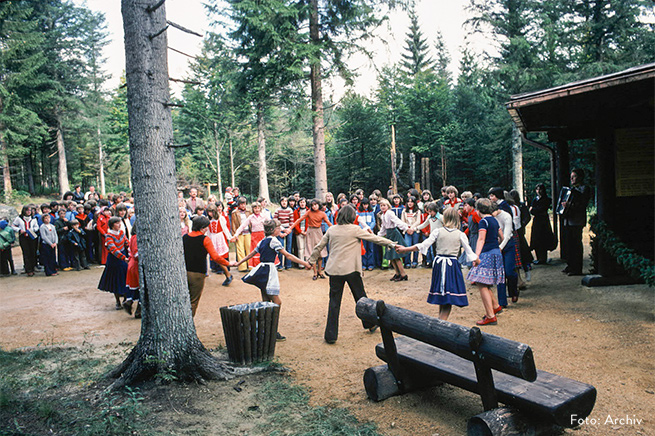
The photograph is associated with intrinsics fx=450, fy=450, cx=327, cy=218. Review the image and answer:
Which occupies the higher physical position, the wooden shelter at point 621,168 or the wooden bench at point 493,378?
the wooden shelter at point 621,168

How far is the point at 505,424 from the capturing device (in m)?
3.59

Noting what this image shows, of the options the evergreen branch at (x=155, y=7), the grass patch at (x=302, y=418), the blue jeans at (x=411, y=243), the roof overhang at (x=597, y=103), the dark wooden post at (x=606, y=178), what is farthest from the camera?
the blue jeans at (x=411, y=243)

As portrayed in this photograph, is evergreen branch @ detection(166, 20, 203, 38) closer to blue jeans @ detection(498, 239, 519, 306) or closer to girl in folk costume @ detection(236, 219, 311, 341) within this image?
girl in folk costume @ detection(236, 219, 311, 341)

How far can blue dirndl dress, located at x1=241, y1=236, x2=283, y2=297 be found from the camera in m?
7.21

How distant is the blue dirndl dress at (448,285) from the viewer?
662cm

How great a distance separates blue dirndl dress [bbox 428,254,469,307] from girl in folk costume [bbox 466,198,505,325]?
60cm

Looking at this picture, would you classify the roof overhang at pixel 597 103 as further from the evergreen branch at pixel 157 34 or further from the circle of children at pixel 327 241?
the evergreen branch at pixel 157 34

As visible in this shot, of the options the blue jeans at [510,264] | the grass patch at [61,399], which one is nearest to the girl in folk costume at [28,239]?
the grass patch at [61,399]

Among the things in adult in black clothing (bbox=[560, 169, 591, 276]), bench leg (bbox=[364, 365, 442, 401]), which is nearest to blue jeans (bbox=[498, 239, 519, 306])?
adult in black clothing (bbox=[560, 169, 591, 276])

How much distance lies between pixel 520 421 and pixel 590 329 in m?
4.05

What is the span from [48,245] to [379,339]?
444 inches

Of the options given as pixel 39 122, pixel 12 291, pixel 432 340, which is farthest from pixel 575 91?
pixel 39 122

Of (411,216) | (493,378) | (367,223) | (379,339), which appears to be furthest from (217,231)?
(493,378)

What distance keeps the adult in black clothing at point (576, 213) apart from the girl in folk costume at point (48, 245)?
46.0 feet
